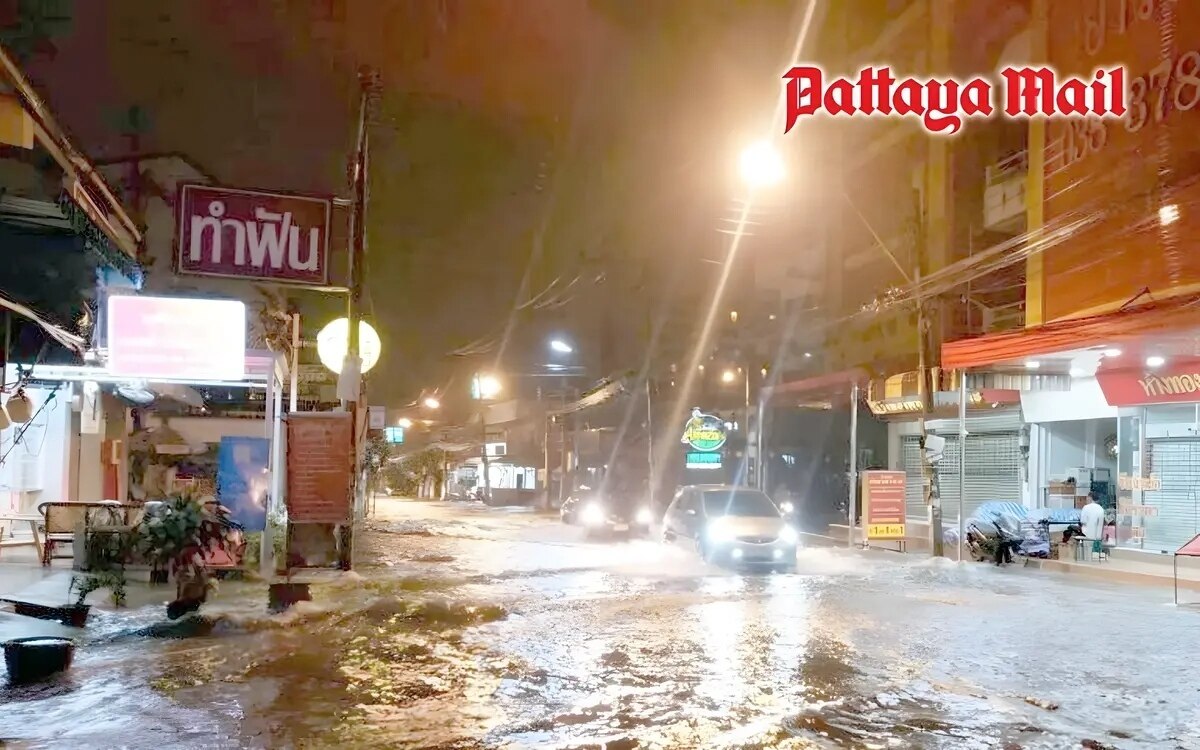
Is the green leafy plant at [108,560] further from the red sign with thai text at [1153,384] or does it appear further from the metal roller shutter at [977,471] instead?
the metal roller shutter at [977,471]

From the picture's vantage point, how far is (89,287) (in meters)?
13.0

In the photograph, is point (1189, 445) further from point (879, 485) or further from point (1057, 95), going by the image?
point (1057, 95)

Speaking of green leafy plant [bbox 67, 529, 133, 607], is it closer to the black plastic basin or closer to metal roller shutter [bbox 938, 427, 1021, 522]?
the black plastic basin

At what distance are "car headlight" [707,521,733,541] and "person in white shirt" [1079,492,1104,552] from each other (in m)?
7.06

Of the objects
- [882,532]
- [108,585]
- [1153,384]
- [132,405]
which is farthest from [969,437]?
[132,405]

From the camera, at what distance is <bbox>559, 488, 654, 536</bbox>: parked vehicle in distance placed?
25.1m

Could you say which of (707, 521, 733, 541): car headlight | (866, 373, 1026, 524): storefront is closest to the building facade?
(866, 373, 1026, 524): storefront

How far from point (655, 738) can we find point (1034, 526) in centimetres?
1424

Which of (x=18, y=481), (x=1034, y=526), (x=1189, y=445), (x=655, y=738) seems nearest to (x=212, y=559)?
(x=18, y=481)

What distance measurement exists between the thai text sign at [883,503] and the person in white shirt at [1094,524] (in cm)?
388

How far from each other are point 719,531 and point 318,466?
7685mm

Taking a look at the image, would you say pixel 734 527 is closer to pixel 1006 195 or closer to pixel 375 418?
pixel 1006 195

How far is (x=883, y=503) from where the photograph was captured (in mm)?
20062

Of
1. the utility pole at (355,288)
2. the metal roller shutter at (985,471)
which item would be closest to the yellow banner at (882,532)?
the metal roller shutter at (985,471)
